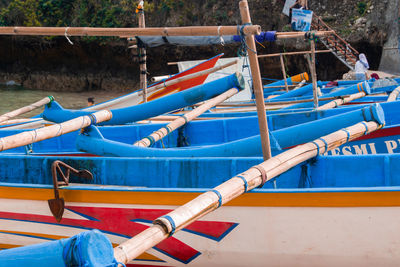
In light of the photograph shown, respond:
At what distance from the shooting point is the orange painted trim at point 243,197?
317 cm

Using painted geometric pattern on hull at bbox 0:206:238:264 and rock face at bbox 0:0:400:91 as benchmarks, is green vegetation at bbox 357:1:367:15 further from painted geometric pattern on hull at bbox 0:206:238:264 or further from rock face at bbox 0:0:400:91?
painted geometric pattern on hull at bbox 0:206:238:264

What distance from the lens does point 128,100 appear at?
8828 millimetres

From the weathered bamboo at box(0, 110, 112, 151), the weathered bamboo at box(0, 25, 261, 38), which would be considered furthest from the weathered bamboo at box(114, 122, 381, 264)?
the weathered bamboo at box(0, 110, 112, 151)

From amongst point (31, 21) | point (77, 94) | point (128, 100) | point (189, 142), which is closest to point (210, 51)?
point (77, 94)

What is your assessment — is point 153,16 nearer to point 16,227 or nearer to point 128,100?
point 128,100

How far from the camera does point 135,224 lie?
145 inches

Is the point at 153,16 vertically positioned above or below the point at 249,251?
above

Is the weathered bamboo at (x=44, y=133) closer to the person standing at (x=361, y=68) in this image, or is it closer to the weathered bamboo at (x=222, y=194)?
the weathered bamboo at (x=222, y=194)

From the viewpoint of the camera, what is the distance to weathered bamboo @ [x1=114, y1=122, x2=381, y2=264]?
2.26 metres

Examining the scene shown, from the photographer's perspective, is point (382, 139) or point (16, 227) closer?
point (16, 227)

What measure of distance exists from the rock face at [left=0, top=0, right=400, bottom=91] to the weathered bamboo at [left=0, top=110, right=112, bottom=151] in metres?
15.9

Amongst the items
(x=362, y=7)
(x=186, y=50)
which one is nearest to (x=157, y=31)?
(x=362, y=7)

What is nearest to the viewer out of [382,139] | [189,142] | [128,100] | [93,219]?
[93,219]

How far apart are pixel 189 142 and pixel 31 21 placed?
2101 cm
